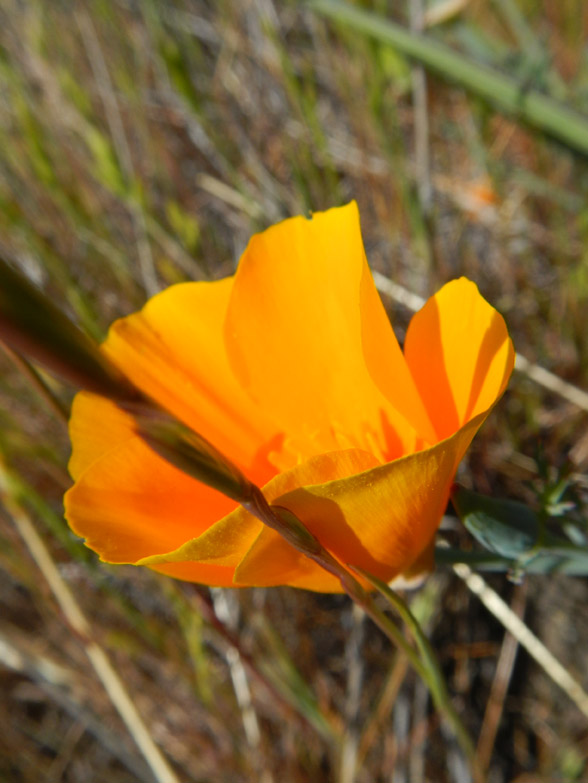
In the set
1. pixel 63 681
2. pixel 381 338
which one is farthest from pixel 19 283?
pixel 63 681

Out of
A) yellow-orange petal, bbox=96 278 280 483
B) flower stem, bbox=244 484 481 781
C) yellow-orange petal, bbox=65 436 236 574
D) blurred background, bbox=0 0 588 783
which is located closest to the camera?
flower stem, bbox=244 484 481 781

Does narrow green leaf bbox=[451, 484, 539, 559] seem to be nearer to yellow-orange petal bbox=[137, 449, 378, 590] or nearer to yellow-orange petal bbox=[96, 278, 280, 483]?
yellow-orange petal bbox=[137, 449, 378, 590]

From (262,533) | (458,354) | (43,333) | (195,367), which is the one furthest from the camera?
(195,367)

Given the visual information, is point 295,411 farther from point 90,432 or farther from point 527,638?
point 527,638

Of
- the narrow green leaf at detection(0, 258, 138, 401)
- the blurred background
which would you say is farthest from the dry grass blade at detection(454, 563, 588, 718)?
the narrow green leaf at detection(0, 258, 138, 401)

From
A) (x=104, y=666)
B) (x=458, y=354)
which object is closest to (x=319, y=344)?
(x=458, y=354)

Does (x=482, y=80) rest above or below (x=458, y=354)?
above
